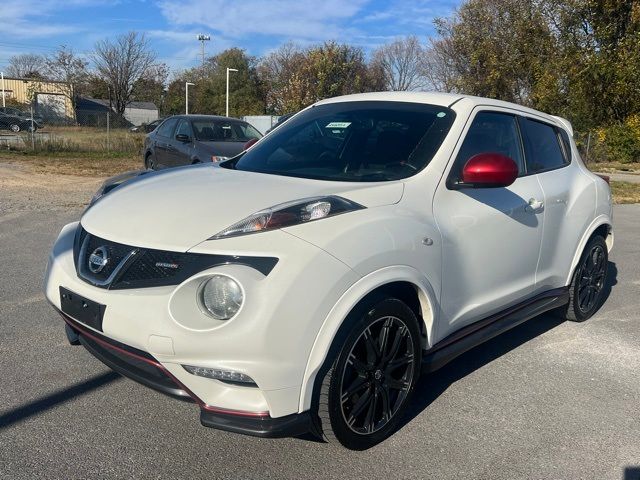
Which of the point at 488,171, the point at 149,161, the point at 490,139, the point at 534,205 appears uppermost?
the point at 490,139

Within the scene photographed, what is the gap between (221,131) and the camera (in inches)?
487

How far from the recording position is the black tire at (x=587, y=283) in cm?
494

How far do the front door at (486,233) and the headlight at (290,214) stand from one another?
0.69m

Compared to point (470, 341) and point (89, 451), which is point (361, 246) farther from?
point (89, 451)

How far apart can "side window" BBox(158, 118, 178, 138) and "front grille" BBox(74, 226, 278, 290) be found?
10.1 m

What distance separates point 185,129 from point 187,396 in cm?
1001

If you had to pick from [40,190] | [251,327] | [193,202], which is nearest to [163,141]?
[40,190]

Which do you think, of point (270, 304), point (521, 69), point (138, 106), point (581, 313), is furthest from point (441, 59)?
point (270, 304)

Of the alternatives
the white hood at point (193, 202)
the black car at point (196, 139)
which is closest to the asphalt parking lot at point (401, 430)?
the white hood at point (193, 202)

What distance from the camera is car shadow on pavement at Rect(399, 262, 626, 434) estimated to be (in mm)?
3685

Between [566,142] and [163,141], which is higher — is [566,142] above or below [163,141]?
above

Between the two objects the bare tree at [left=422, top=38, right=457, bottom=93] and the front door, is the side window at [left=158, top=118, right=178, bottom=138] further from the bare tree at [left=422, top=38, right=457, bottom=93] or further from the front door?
the bare tree at [left=422, top=38, right=457, bottom=93]

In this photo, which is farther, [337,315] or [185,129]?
[185,129]

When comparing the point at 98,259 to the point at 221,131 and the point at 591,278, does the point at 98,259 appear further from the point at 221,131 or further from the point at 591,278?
the point at 221,131
